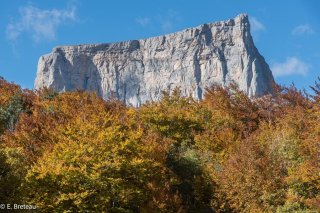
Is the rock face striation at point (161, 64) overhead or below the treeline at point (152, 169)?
overhead

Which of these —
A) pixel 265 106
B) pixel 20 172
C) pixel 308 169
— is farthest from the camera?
pixel 265 106

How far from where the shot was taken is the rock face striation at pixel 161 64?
143312mm

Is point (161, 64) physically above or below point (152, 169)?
above

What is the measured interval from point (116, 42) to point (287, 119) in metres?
126

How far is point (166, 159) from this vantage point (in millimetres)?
29375

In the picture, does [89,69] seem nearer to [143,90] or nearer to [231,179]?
[143,90]

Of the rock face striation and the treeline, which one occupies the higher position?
the rock face striation

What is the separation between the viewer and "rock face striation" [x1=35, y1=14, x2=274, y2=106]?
143312mm

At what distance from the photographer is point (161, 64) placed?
15212cm

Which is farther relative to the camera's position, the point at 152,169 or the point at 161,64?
the point at 161,64

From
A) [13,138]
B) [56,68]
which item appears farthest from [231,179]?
[56,68]

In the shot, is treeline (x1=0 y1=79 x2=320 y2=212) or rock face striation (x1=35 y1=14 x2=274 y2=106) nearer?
treeline (x1=0 y1=79 x2=320 y2=212)

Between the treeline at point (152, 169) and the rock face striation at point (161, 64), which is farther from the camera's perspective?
the rock face striation at point (161, 64)

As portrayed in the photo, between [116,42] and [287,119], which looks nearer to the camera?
[287,119]
